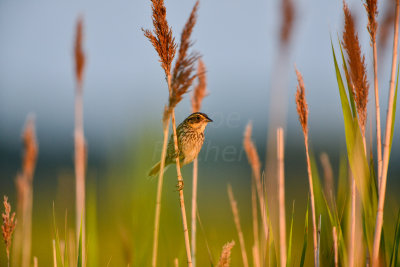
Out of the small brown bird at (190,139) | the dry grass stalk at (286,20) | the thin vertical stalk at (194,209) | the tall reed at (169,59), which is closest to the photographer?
the tall reed at (169,59)

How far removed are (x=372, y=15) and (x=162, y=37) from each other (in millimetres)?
1119

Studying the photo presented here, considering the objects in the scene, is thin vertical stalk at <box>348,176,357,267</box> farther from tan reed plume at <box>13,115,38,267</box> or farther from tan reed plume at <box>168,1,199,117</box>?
tan reed plume at <box>13,115,38,267</box>

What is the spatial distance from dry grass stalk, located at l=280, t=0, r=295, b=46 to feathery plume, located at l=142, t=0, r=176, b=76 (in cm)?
102

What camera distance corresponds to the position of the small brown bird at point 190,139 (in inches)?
162

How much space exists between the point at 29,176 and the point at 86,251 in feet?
3.59

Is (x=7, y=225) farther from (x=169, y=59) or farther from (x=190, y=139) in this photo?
(x=190, y=139)

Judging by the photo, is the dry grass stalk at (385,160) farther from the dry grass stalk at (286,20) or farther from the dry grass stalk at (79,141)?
the dry grass stalk at (79,141)

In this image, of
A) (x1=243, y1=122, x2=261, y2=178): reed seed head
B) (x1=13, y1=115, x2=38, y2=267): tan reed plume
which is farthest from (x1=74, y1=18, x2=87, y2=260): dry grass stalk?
(x1=243, y1=122, x2=261, y2=178): reed seed head

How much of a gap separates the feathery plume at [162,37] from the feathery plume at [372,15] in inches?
41.1

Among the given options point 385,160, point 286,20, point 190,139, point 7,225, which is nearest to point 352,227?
point 385,160

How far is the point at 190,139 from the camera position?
4195 millimetres

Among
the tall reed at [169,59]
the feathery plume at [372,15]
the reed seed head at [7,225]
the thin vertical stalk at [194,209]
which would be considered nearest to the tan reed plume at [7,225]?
the reed seed head at [7,225]

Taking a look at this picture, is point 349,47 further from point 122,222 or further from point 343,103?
point 122,222

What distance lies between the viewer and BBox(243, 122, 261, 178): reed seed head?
3246 millimetres
